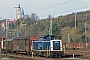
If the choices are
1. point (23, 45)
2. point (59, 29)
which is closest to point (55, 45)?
point (23, 45)

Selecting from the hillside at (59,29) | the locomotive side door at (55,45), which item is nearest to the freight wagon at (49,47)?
the locomotive side door at (55,45)

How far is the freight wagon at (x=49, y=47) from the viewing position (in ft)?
137

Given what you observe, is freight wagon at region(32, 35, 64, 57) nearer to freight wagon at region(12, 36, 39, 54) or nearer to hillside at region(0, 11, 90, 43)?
freight wagon at region(12, 36, 39, 54)

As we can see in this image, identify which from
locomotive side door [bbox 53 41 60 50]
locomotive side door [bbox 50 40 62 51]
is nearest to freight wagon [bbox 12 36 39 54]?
locomotive side door [bbox 50 40 62 51]

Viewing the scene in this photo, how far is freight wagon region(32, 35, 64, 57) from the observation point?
4181 centimetres

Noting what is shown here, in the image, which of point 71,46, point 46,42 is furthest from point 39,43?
point 71,46

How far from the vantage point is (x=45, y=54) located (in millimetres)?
42438

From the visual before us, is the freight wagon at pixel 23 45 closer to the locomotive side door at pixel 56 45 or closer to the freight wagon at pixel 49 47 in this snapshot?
the freight wagon at pixel 49 47

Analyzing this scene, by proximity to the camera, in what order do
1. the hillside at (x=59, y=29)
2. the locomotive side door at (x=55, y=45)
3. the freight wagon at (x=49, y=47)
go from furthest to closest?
the hillside at (x=59, y=29)
the locomotive side door at (x=55, y=45)
the freight wagon at (x=49, y=47)

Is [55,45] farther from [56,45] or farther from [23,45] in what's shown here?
[23,45]

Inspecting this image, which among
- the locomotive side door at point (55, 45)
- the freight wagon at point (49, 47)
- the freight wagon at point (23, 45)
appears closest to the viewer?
the freight wagon at point (49, 47)

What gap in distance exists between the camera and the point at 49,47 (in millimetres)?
43031

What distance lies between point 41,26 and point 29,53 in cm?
8723

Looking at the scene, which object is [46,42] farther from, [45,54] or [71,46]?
[71,46]
